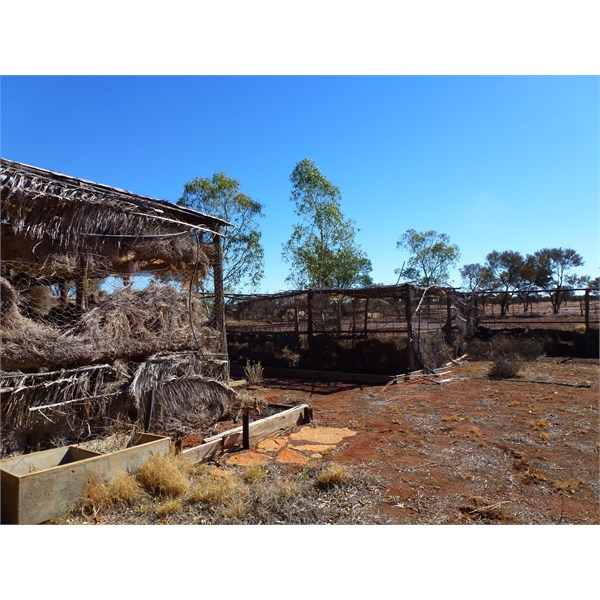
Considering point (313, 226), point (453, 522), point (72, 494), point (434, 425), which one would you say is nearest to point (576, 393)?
point (434, 425)

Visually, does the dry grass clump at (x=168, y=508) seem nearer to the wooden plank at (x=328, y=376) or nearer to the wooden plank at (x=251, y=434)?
the wooden plank at (x=251, y=434)

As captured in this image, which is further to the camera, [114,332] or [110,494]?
[114,332]

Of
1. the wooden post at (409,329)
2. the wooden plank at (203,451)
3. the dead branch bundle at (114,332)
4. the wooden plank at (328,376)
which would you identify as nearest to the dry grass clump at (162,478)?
the wooden plank at (203,451)

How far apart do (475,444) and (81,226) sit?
5.46 m

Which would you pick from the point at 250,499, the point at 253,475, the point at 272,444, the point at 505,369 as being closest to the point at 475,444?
the point at 272,444

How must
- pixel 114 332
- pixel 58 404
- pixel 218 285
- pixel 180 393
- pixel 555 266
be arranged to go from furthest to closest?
pixel 555 266 < pixel 218 285 < pixel 180 393 < pixel 114 332 < pixel 58 404

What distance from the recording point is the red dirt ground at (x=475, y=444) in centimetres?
399

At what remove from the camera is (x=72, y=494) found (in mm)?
3744

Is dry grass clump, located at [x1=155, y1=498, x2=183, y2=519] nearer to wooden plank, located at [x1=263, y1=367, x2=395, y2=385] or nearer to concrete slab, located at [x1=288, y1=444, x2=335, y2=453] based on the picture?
concrete slab, located at [x1=288, y1=444, x2=335, y2=453]

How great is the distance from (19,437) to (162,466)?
1823 mm

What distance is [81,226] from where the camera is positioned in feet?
17.9

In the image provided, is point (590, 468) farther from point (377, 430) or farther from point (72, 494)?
point (72, 494)

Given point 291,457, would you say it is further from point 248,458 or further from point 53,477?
point 53,477

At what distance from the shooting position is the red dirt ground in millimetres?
3994
